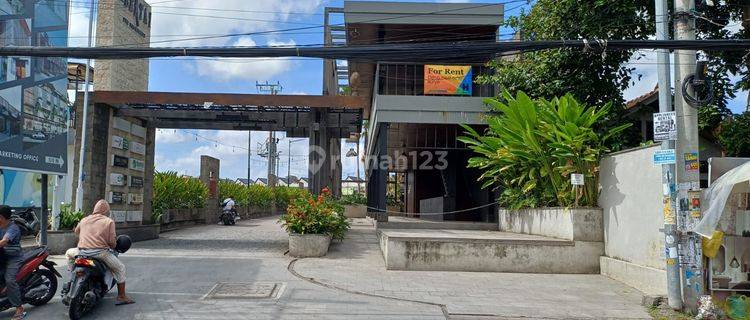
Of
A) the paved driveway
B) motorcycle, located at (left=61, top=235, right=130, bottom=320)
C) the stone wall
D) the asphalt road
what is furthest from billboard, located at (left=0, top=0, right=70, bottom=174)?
the stone wall

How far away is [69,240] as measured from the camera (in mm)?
11883

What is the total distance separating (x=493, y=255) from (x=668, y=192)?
3.56 meters

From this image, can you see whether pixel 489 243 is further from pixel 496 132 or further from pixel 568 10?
pixel 568 10

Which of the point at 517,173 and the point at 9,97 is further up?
the point at 9,97

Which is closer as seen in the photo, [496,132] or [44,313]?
[44,313]

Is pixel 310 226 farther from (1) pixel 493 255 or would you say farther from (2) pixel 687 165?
(2) pixel 687 165

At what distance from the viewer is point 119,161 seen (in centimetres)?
1495

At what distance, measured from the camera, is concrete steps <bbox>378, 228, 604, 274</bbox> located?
10344 mm

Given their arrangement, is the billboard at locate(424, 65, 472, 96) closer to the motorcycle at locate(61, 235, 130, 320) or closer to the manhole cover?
the manhole cover

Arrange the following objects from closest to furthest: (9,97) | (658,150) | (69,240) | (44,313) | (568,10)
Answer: (44,313), (658,150), (9,97), (69,240), (568,10)

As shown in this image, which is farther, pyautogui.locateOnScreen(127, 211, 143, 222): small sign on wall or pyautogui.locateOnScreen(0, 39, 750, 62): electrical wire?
pyautogui.locateOnScreen(127, 211, 143, 222): small sign on wall

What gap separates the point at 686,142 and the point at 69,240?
11756mm

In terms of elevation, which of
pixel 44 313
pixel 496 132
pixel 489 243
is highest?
pixel 496 132

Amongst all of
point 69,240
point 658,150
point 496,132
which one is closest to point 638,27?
point 496,132
